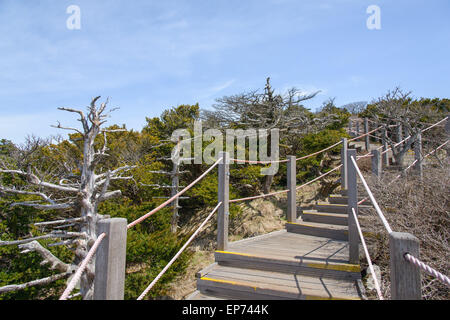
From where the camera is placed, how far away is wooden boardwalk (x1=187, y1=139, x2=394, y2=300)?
8.07 ft

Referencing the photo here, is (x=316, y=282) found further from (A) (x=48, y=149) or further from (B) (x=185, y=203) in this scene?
(A) (x=48, y=149)

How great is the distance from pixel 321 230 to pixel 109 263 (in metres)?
3.50

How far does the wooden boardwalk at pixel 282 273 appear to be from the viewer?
246 centimetres

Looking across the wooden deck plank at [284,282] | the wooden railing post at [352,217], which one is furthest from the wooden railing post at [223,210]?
the wooden railing post at [352,217]

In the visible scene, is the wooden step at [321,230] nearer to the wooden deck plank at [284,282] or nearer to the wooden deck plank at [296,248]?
the wooden deck plank at [296,248]

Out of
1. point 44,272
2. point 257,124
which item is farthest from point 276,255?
point 257,124

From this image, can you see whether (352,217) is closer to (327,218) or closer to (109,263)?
(327,218)

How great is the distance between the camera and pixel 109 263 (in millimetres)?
1411

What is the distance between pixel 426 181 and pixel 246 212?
22.9 feet

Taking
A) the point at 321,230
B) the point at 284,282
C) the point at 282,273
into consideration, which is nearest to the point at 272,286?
the point at 284,282

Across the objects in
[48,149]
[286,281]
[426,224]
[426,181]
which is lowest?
[286,281]

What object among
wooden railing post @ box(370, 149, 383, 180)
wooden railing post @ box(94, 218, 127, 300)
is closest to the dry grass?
wooden railing post @ box(370, 149, 383, 180)

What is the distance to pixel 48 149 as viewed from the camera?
11867 millimetres
